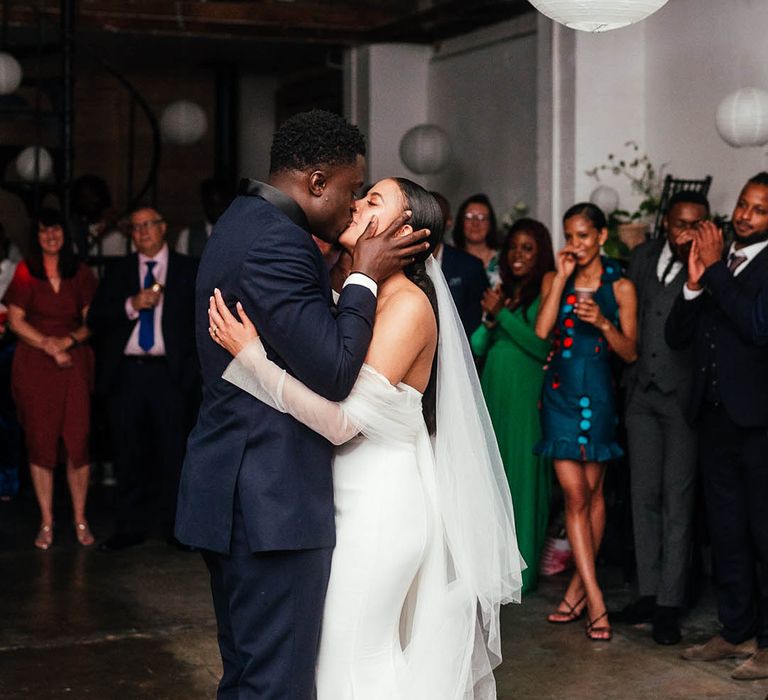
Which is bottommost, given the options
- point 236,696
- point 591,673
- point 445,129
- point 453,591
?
point 591,673

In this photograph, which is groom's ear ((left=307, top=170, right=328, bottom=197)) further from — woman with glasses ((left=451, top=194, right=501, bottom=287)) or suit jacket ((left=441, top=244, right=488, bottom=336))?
woman with glasses ((left=451, top=194, right=501, bottom=287))

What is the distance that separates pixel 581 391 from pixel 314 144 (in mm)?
2501

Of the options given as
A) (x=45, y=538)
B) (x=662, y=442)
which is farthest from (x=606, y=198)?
(x=45, y=538)

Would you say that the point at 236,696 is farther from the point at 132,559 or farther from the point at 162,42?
the point at 162,42

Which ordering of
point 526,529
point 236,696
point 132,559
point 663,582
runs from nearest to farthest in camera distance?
point 236,696, point 663,582, point 526,529, point 132,559

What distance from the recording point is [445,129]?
31.9 feet

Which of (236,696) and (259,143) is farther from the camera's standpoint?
(259,143)

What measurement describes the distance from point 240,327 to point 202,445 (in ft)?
0.90

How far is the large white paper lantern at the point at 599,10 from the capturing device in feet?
13.6

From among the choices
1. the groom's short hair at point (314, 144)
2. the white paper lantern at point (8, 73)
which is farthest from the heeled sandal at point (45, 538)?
the groom's short hair at point (314, 144)

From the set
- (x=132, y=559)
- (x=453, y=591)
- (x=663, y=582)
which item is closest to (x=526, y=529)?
(x=663, y=582)

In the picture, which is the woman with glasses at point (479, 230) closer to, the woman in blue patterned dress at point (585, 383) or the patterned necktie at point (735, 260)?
the woman in blue patterned dress at point (585, 383)

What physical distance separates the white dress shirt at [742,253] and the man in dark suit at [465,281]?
1614mm

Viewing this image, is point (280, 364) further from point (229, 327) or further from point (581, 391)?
point (581, 391)
